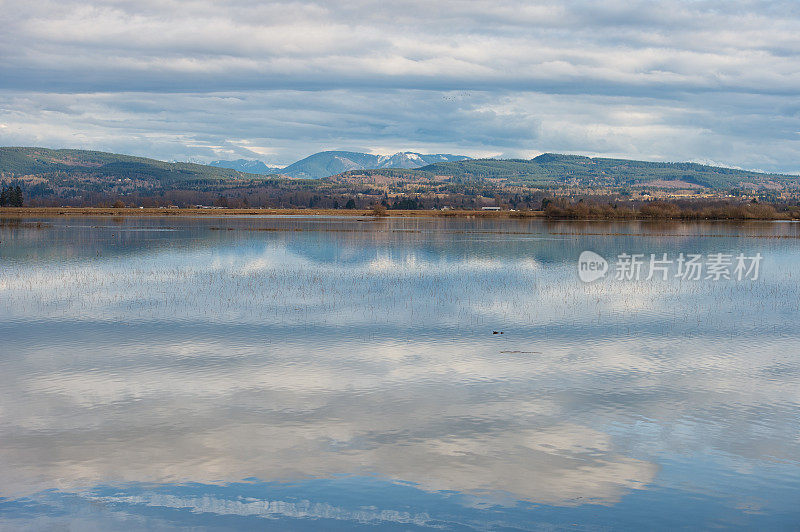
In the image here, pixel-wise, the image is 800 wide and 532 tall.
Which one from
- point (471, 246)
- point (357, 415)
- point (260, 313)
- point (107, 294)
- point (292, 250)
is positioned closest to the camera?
point (357, 415)

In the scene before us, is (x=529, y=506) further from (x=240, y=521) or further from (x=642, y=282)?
(x=642, y=282)

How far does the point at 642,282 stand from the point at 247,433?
1186 inches

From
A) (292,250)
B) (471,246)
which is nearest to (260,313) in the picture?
(292,250)

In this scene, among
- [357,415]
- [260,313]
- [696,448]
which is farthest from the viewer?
[260,313]

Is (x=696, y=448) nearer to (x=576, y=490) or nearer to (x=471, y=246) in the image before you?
(x=576, y=490)

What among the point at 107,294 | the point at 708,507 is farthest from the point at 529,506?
the point at 107,294

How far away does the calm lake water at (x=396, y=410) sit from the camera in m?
11.3

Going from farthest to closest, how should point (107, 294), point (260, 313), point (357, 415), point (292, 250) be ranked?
1. point (292, 250)
2. point (107, 294)
3. point (260, 313)
4. point (357, 415)

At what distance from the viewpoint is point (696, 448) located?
13719 mm

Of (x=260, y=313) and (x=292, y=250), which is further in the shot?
(x=292, y=250)

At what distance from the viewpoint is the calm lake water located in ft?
37.0

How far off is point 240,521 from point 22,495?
3581 mm

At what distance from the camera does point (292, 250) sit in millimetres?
61156

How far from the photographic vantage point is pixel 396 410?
626 inches
